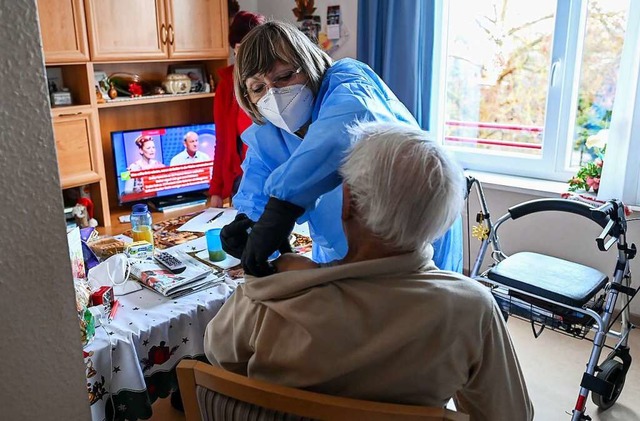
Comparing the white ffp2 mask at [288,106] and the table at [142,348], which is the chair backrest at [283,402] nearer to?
the table at [142,348]

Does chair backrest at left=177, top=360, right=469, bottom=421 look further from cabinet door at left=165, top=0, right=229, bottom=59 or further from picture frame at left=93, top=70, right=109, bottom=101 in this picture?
cabinet door at left=165, top=0, right=229, bottom=59

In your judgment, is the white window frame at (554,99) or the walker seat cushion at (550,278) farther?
the white window frame at (554,99)

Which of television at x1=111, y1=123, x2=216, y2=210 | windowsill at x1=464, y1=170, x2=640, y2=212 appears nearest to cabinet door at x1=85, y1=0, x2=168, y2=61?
television at x1=111, y1=123, x2=216, y2=210

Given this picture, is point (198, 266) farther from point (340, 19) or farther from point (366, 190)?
point (340, 19)

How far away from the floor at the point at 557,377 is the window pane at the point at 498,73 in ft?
3.34

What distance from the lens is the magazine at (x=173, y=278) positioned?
1.55m

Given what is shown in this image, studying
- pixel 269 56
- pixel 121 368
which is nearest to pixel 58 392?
pixel 121 368

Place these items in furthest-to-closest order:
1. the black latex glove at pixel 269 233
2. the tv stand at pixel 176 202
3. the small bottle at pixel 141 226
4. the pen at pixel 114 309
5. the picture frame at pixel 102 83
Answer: the tv stand at pixel 176 202 < the picture frame at pixel 102 83 < the small bottle at pixel 141 226 < the pen at pixel 114 309 < the black latex glove at pixel 269 233

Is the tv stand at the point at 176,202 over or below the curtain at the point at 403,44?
below

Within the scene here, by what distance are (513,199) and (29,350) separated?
2.74 meters

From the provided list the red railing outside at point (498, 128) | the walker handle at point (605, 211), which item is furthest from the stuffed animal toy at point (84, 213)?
the walker handle at point (605, 211)

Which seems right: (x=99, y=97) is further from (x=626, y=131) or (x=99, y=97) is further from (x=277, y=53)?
(x=626, y=131)

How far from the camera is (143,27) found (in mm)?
3066

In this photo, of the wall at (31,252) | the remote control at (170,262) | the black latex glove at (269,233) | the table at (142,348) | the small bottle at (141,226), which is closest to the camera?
the wall at (31,252)
